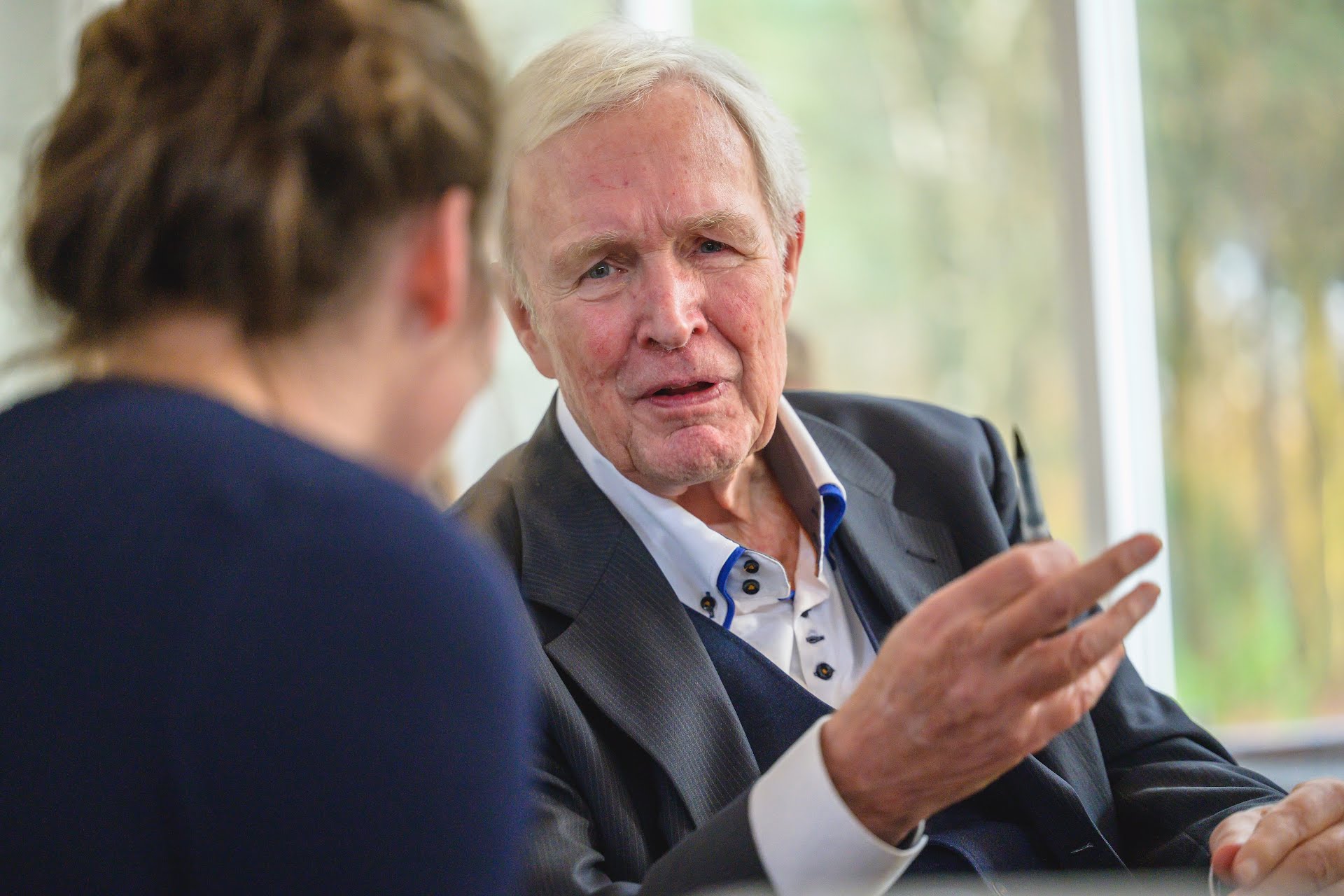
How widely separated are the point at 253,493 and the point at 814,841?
0.66m

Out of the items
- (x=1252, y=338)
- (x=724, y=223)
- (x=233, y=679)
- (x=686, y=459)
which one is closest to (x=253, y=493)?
(x=233, y=679)

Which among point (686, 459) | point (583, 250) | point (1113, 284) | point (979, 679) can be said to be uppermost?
point (1113, 284)

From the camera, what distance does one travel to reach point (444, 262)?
845 millimetres

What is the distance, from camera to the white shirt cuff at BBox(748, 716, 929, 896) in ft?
3.81

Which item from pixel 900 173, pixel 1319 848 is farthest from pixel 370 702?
pixel 900 173

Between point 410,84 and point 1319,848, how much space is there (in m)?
1.21

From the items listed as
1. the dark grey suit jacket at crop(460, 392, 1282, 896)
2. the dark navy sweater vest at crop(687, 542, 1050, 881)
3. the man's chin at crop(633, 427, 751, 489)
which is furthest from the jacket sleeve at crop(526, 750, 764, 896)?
the man's chin at crop(633, 427, 751, 489)

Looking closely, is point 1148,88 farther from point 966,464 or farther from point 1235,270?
point 966,464

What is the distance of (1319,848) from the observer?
1384mm

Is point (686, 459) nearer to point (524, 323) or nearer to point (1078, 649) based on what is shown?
point (524, 323)

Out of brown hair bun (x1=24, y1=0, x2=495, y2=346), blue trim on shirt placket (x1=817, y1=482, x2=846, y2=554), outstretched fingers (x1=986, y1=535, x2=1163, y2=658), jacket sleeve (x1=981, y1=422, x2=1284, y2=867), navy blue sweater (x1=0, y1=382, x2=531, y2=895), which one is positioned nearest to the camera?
navy blue sweater (x1=0, y1=382, x2=531, y2=895)

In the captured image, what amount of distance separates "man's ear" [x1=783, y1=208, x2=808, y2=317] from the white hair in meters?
0.06

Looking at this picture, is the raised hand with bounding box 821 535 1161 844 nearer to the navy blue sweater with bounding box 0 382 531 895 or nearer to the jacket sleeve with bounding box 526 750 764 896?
the jacket sleeve with bounding box 526 750 764 896

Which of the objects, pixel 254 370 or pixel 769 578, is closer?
pixel 254 370
